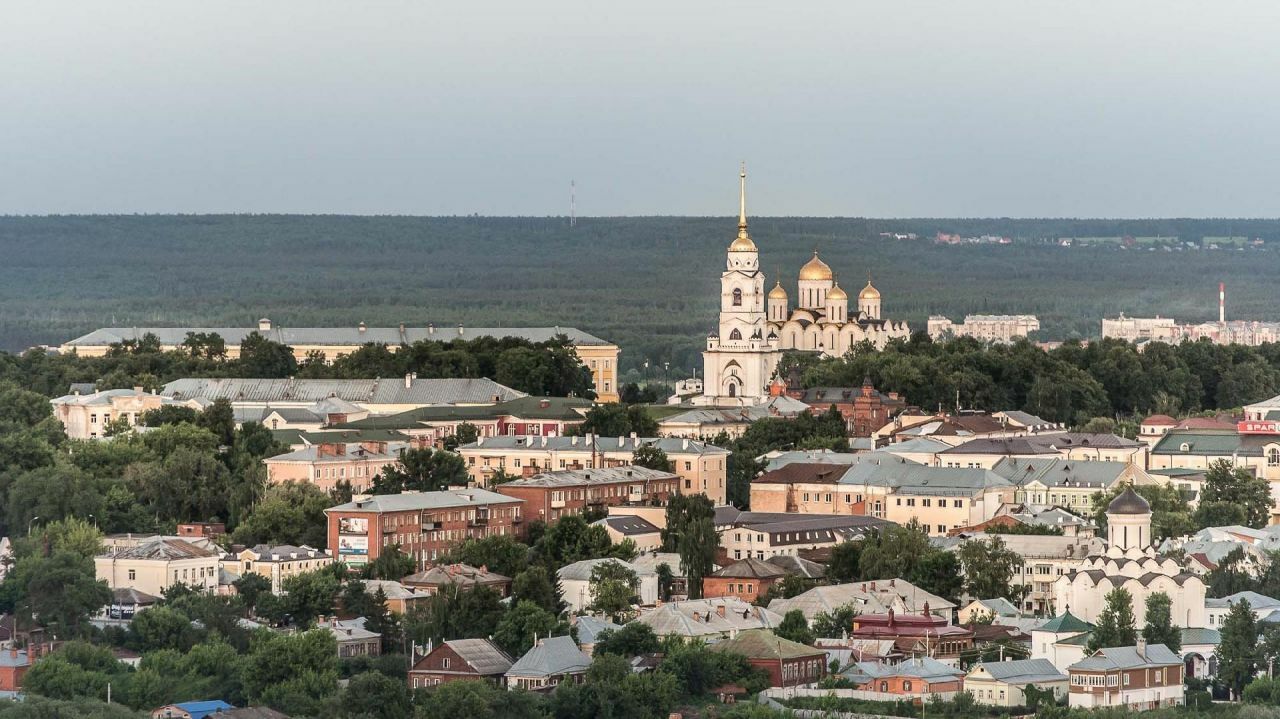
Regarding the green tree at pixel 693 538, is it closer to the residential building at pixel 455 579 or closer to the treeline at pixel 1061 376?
the residential building at pixel 455 579

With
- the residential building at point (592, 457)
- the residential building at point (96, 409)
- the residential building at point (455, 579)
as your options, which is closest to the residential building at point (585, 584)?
the residential building at point (455, 579)

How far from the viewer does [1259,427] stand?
9194 cm

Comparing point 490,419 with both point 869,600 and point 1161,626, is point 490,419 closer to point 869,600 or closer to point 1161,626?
point 869,600

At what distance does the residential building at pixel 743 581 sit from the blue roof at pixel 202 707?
14766mm

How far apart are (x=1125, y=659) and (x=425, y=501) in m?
22.4

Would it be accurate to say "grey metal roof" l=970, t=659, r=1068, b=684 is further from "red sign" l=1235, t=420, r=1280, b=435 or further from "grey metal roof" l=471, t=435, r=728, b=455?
"red sign" l=1235, t=420, r=1280, b=435

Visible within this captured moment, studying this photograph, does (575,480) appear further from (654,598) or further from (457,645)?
(457,645)

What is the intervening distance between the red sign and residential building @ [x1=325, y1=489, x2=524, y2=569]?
80.1 feet

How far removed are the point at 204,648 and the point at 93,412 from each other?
36442 millimetres

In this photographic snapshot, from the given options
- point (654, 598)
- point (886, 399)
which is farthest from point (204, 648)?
point (886, 399)

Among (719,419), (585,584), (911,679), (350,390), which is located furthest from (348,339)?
(911,679)

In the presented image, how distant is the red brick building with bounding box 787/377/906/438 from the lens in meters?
101

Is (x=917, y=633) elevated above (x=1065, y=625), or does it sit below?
below

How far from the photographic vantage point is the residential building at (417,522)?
75.6 m
